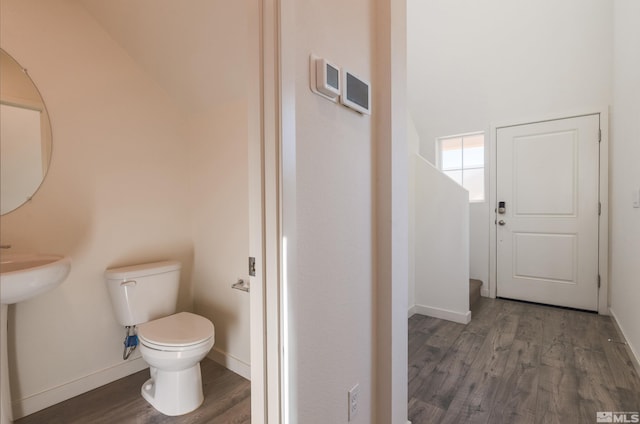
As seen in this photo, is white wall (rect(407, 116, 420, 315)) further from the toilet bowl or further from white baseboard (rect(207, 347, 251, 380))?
the toilet bowl

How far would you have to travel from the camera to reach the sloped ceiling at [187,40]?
4.92 feet

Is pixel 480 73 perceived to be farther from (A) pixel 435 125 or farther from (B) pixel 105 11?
(B) pixel 105 11

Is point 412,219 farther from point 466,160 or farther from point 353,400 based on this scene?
point 353,400

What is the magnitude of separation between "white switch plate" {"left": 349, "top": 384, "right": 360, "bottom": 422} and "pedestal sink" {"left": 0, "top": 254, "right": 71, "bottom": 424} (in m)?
1.18

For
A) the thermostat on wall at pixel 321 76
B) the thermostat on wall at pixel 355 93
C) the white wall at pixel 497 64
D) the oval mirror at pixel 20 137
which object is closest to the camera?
the thermostat on wall at pixel 321 76

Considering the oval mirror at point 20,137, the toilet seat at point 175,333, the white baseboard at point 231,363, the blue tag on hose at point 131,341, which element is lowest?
the white baseboard at point 231,363

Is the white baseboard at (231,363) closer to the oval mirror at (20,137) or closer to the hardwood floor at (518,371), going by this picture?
the hardwood floor at (518,371)

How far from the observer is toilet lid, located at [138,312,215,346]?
4.92ft

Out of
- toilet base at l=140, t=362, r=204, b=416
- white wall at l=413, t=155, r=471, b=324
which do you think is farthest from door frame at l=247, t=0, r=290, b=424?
white wall at l=413, t=155, r=471, b=324

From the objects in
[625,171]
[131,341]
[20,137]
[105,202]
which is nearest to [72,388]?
[131,341]

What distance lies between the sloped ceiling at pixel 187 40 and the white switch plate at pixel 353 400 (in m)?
1.57

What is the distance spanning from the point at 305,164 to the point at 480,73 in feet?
10.9

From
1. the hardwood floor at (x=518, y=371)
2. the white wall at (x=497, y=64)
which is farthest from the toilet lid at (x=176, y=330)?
the white wall at (x=497, y=64)

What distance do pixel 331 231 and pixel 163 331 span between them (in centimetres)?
120
